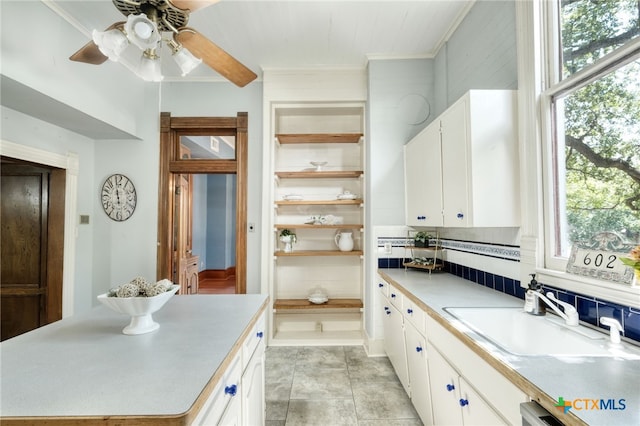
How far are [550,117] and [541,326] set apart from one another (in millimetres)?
1095

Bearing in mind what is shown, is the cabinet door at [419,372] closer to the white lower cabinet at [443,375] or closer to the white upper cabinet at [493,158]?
the white lower cabinet at [443,375]

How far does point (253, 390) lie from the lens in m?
1.42

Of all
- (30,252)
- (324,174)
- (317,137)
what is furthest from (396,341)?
(30,252)

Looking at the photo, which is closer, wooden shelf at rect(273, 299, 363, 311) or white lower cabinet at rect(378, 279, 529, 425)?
white lower cabinet at rect(378, 279, 529, 425)

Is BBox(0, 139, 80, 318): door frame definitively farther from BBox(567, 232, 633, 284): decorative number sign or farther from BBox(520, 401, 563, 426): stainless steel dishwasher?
BBox(567, 232, 633, 284): decorative number sign

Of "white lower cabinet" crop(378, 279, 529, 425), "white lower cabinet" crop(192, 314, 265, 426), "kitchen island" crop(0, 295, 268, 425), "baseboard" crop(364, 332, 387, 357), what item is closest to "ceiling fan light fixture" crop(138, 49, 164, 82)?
"kitchen island" crop(0, 295, 268, 425)

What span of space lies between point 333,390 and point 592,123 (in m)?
2.37

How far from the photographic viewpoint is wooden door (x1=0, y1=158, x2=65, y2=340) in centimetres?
287

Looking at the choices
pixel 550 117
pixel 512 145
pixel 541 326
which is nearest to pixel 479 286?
pixel 541 326

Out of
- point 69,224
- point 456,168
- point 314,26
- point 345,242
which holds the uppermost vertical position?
point 314,26

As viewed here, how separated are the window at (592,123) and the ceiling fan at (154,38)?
1.74 metres

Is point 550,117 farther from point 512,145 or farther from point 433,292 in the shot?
point 433,292

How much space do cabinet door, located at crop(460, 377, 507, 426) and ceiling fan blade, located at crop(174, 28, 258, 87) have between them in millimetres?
1933

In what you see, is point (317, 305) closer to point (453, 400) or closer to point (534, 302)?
point (453, 400)
